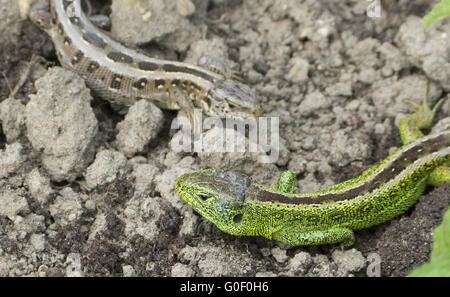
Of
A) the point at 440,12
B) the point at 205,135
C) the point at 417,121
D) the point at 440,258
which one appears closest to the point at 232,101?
the point at 205,135

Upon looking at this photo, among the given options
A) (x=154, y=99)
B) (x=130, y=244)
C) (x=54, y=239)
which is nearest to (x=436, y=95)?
(x=154, y=99)

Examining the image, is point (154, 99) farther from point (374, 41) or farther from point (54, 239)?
point (374, 41)

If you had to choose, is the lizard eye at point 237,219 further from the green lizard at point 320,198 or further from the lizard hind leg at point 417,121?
the lizard hind leg at point 417,121

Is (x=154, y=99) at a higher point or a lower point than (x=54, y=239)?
higher

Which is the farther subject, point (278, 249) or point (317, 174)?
point (317, 174)

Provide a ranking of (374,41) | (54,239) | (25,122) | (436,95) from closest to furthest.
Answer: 1. (54,239)
2. (25,122)
3. (436,95)
4. (374,41)

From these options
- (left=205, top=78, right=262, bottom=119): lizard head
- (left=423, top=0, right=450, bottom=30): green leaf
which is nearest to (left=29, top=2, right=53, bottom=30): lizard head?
(left=205, top=78, right=262, bottom=119): lizard head
